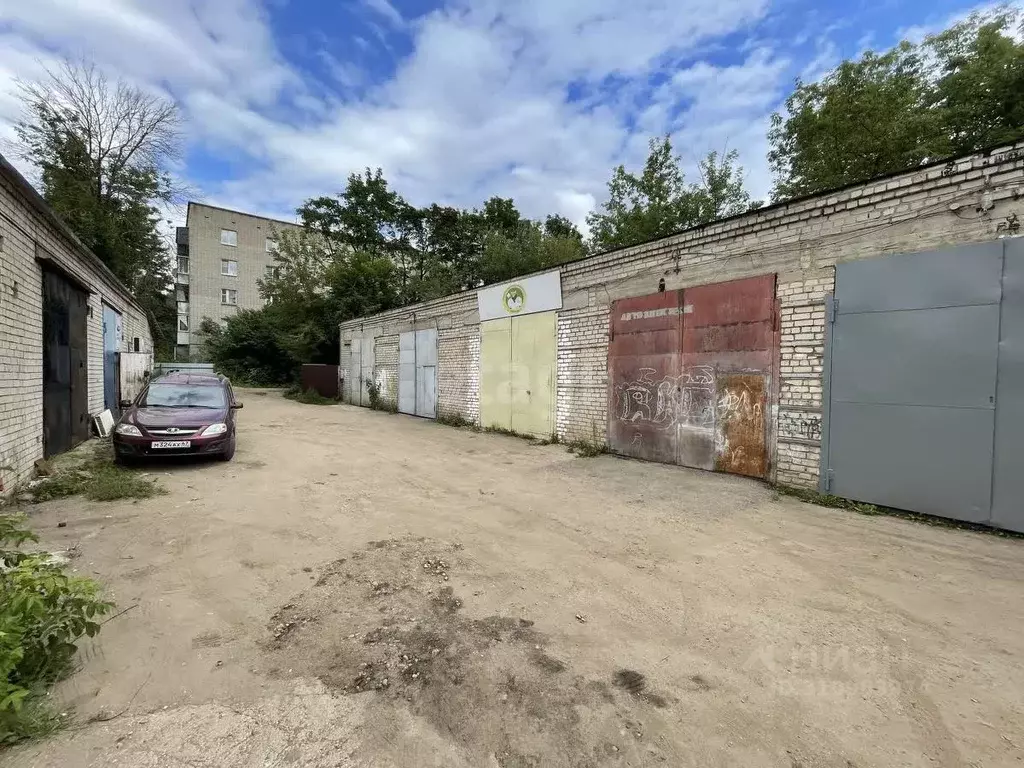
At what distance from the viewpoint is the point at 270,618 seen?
2908mm

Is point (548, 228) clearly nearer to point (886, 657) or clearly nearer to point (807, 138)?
point (807, 138)

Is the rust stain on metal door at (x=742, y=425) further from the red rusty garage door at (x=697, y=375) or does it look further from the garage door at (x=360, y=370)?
the garage door at (x=360, y=370)

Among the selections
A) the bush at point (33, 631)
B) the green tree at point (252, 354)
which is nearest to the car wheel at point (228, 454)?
the bush at point (33, 631)

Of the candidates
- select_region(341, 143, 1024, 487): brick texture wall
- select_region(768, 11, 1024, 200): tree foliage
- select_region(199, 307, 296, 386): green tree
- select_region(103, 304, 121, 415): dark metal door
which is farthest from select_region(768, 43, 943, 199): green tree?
select_region(199, 307, 296, 386): green tree

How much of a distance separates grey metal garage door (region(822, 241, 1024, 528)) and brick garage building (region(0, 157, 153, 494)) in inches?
327

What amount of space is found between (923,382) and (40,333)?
36.9ft

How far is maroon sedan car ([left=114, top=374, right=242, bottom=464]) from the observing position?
22.1ft

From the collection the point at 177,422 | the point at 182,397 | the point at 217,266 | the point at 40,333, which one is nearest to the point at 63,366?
the point at 40,333

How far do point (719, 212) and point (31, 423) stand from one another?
22.2 m

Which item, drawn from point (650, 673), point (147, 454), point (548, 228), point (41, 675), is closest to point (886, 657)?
point (650, 673)

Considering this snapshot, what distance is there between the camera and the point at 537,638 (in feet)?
8.91

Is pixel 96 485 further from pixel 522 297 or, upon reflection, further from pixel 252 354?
pixel 252 354

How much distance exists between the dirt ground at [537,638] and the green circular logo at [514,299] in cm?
643

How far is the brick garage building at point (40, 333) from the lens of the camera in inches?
213
